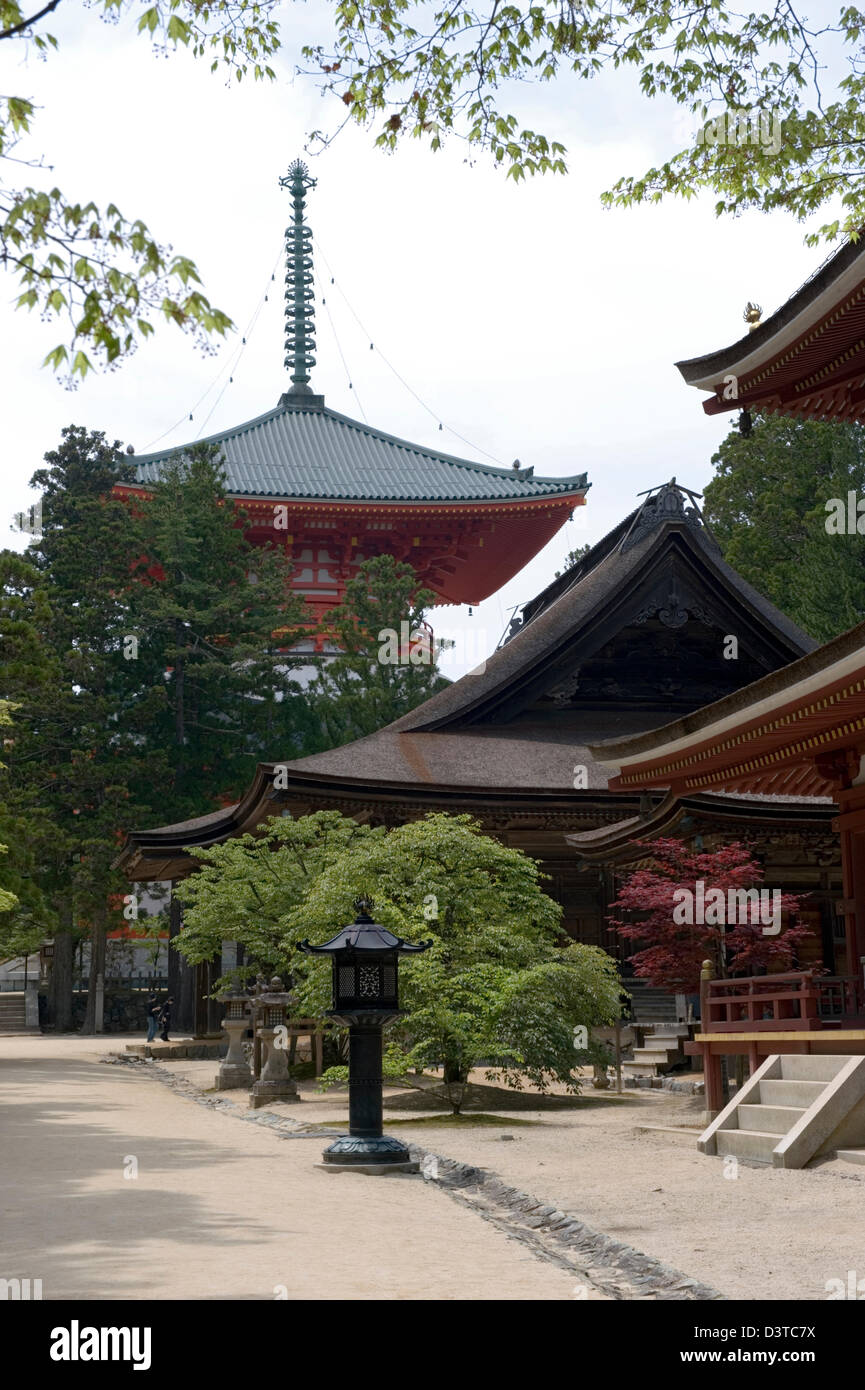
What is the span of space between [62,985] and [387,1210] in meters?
32.5

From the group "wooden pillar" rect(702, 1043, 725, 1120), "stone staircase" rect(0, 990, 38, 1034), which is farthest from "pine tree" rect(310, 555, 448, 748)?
"wooden pillar" rect(702, 1043, 725, 1120)

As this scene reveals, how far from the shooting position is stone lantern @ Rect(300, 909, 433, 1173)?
12164mm

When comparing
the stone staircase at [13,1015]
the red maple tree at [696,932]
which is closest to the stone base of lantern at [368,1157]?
the red maple tree at [696,932]

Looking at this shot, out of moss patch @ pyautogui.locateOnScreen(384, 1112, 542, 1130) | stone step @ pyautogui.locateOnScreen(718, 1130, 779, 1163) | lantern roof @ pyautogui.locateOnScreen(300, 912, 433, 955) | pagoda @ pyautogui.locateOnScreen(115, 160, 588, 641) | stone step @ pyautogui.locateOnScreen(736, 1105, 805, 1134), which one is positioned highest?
pagoda @ pyautogui.locateOnScreen(115, 160, 588, 641)

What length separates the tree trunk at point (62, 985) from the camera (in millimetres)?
39938

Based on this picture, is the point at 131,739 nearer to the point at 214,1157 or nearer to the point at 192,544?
the point at 192,544

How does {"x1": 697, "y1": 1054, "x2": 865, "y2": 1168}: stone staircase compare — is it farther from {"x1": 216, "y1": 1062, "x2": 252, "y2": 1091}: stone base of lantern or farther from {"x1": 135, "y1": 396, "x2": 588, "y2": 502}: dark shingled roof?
{"x1": 135, "y1": 396, "x2": 588, "y2": 502}: dark shingled roof

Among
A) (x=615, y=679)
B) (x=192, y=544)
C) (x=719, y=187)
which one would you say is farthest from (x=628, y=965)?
(x=192, y=544)

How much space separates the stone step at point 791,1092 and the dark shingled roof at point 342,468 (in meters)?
30.7

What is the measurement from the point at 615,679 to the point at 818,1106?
1770 centimetres

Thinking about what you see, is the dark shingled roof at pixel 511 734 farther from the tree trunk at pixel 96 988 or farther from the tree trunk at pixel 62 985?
the tree trunk at pixel 62 985

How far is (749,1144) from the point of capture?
12211 mm

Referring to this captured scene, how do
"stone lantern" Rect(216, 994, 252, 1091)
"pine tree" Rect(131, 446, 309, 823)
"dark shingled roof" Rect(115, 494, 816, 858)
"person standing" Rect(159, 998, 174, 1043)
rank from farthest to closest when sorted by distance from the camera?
"pine tree" Rect(131, 446, 309, 823) < "person standing" Rect(159, 998, 174, 1043) < "dark shingled roof" Rect(115, 494, 816, 858) < "stone lantern" Rect(216, 994, 252, 1091)
